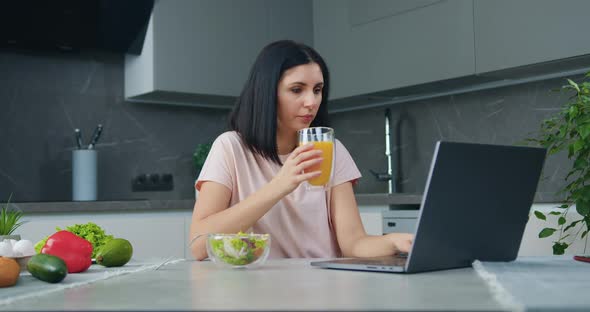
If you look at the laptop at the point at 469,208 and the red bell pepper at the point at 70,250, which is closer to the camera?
the laptop at the point at 469,208

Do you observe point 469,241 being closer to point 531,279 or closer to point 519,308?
point 531,279

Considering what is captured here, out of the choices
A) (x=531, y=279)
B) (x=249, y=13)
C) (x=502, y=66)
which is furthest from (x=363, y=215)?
(x=531, y=279)

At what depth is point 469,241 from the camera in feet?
4.45

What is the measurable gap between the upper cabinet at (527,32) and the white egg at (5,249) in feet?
7.47

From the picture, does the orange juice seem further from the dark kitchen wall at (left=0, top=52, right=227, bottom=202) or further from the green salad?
the dark kitchen wall at (left=0, top=52, right=227, bottom=202)

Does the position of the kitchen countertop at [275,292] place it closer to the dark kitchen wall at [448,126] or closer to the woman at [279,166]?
the woman at [279,166]

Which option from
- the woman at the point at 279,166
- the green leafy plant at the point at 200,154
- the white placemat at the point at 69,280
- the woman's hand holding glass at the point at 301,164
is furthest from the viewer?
the green leafy plant at the point at 200,154

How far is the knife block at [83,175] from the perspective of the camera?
11.9 ft

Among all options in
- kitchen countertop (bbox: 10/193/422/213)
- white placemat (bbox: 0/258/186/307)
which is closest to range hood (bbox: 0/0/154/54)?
kitchen countertop (bbox: 10/193/422/213)

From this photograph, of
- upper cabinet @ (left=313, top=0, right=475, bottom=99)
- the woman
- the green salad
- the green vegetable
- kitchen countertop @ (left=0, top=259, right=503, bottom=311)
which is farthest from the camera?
upper cabinet @ (left=313, top=0, right=475, bottom=99)

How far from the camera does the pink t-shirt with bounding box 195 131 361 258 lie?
6.51ft

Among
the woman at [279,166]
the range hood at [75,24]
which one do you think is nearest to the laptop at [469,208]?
the woman at [279,166]

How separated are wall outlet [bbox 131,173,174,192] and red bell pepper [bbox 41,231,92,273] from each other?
2.59 metres

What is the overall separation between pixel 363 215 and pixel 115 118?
1516 millimetres
